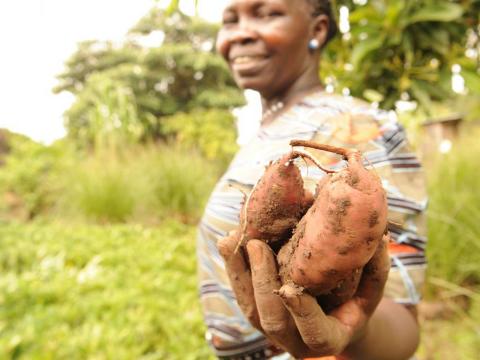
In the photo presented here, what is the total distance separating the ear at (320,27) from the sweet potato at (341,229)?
32.9 inches

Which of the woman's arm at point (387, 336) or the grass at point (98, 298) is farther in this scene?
the grass at point (98, 298)

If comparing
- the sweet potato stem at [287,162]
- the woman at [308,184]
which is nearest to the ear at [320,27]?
the woman at [308,184]

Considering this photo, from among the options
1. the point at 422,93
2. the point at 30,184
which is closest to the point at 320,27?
the point at 422,93

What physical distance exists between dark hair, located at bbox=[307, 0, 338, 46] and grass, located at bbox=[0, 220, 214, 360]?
1636 mm

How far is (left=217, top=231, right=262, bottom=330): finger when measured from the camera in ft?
2.33

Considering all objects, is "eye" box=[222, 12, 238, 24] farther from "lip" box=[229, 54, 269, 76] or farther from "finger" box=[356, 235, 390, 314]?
"finger" box=[356, 235, 390, 314]

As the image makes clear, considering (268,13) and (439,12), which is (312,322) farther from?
(439,12)

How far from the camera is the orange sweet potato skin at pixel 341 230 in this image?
577mm

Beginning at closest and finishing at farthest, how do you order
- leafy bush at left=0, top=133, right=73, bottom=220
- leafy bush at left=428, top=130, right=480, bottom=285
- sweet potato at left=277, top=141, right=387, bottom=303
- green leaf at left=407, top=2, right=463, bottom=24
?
sweet potato at left=277, top=141, right=387, bottom=303, green leaf at left=407, top=2, right=463, bottom=24, leafy bush at left=428, top=130, right=480, bottom=285, leafy bush at left=0, top=133, right=73, bottom=220

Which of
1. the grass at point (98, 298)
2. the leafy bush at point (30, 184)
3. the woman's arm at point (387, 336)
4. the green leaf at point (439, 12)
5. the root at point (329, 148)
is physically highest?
the green leaf at point (439, 12)

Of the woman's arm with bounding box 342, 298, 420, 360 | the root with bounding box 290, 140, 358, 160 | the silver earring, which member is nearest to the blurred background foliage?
the silver earring

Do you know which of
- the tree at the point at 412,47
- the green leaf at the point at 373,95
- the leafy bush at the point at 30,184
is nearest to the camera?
the tree at the point at 412,47

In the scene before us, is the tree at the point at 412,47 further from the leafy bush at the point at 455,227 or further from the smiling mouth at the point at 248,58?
the leafy bush at the point at 455,227

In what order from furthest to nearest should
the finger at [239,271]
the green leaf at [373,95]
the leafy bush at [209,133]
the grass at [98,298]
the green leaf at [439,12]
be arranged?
the leafy bush at [209,133] → the grass at [98,298] → the green leaf at [373,95] → the green leaf at [439,12] → the finger at [239,271]
